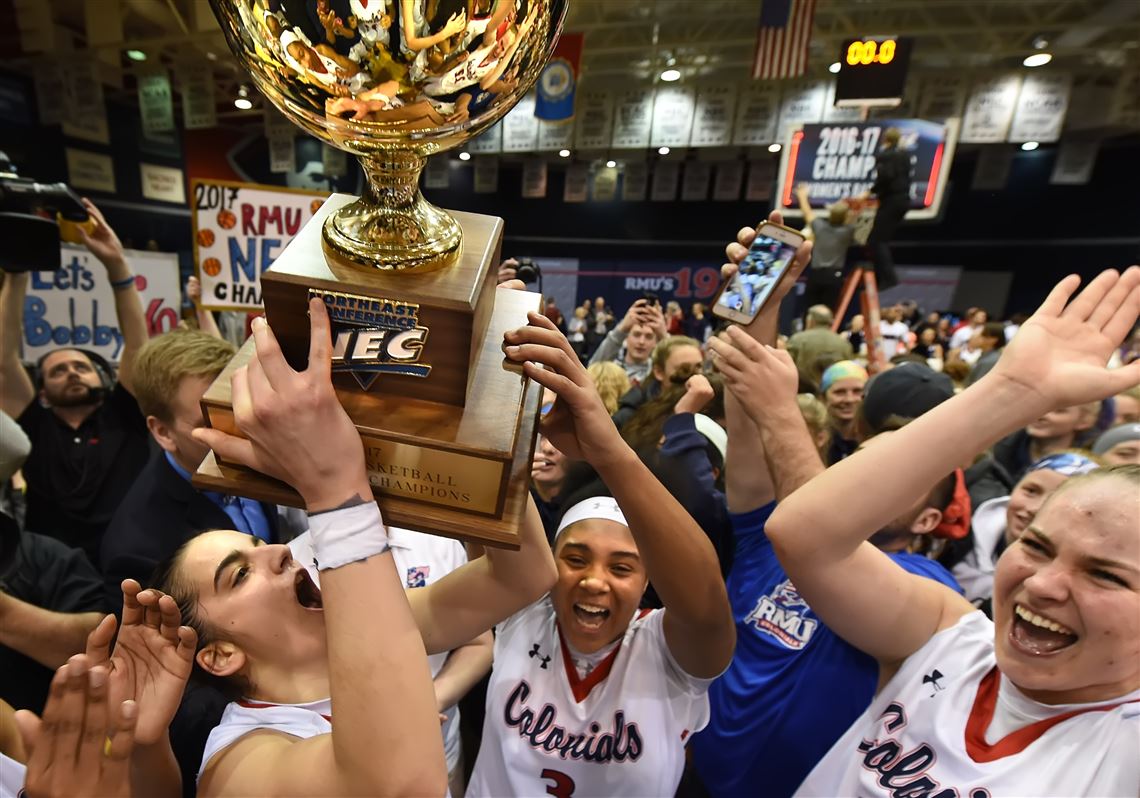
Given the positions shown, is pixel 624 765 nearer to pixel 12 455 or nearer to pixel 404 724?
Answer: pixel 404 724

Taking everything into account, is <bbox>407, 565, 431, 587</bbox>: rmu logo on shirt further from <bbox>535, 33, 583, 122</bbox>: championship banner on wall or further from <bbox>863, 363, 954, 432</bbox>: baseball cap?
<bbox>535, 33, 583, 122</bbox>: championship banner on wall

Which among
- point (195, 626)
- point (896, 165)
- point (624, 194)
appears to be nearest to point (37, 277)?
point (195, 626)

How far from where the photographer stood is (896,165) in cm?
426

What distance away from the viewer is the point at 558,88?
707 cm

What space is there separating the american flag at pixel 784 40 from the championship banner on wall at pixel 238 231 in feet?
17.1

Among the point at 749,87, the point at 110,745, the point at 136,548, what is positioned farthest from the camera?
the point at 749,87

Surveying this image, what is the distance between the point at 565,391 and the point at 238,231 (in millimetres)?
2369

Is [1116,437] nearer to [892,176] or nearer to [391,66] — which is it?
[391,66]

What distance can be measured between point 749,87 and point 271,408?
10.6 metres

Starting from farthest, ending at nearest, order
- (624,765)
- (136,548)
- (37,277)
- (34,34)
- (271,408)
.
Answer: (34,34)
(37,277)
(136,548)
(624,765)
(271,408)

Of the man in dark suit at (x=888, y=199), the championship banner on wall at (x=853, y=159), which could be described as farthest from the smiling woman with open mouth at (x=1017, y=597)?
the championship banner on wall at (x=853, y=159)

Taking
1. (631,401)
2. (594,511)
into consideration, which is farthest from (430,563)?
(631,401)

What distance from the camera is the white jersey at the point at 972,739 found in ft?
2.95

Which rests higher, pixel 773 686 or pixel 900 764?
pixel 900 764
